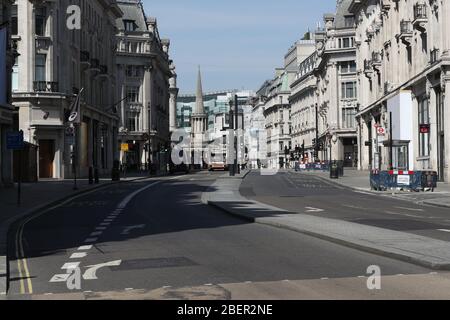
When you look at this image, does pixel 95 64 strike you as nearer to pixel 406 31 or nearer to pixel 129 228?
pixel 406 31

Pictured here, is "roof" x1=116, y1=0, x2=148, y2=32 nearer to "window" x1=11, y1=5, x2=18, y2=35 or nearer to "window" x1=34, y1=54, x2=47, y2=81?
"window" x1=34, y1=54, x2=47, y2=81

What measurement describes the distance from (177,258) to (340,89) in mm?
104497

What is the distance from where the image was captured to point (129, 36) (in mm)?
120438

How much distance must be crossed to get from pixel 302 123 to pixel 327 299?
5652 inches

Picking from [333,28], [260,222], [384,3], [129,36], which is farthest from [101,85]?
[260,222]

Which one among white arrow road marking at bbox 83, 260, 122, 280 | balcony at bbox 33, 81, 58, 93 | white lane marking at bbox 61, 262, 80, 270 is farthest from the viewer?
balcony at bbox 33, 81, 58, 93

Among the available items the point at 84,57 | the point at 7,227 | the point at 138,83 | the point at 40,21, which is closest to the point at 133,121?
the point at 138,83

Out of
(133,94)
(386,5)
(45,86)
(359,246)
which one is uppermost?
(386,5)

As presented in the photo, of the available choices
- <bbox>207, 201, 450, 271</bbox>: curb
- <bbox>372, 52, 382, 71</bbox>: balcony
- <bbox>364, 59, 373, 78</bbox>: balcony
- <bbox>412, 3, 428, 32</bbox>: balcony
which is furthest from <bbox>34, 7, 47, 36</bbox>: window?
<bbox>207, 201, 450, 271</bbox>: curb

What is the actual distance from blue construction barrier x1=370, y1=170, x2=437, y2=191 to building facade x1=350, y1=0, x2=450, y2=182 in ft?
14.6

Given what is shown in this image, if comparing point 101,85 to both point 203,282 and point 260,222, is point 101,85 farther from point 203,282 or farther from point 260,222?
point 203,282

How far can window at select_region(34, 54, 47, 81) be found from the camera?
60.2 metres

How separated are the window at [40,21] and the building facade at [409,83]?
2893 centimetres

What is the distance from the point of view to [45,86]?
60.5m
